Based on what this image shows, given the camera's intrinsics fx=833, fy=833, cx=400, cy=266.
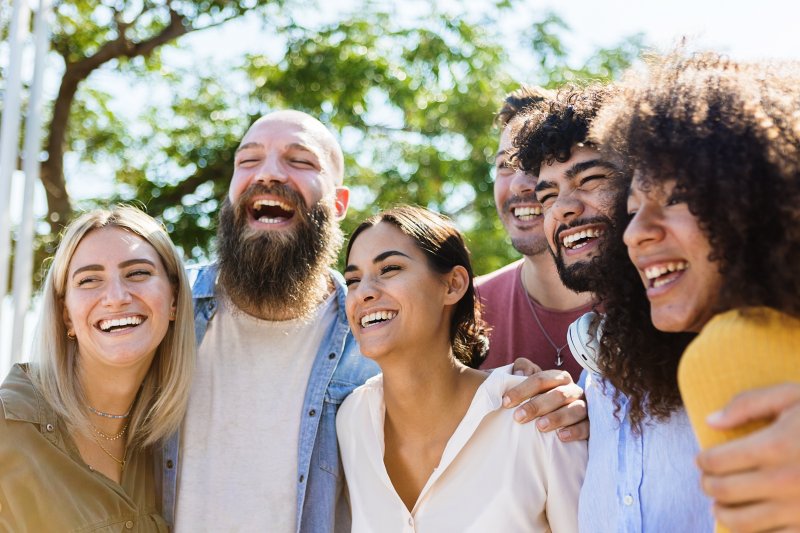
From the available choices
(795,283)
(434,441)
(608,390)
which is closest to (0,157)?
(434,441)

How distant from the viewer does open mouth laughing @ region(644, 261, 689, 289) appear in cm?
200

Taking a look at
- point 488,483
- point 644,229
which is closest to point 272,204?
point 488,483

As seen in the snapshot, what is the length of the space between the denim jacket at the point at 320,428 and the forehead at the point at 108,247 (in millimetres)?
631

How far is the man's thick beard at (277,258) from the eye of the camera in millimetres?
4145

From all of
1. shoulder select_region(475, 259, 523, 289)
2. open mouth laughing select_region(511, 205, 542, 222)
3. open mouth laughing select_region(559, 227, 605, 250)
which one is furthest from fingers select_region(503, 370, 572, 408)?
shoulder select_region(475, 259, 523, 289)

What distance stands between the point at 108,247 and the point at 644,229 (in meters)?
2.37

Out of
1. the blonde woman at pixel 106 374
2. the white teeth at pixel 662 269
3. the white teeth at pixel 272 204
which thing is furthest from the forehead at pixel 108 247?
the white teeth at pixel 662 269

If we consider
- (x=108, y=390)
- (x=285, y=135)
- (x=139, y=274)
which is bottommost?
(x=108, y=390)

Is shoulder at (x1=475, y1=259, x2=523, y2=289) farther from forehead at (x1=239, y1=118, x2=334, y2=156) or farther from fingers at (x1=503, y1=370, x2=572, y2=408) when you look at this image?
fingers at (x1=503, y1=370, x2=572, y2=408)

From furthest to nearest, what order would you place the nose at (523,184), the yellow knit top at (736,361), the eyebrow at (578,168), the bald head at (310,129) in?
the bald head at (310,129) < the nose at (523,184) < the eyebrow at (578,168) < the yellow knit top at (736,361)

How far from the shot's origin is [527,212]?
426 centimetres

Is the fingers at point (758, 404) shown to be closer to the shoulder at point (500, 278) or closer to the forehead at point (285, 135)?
the shoulder at point (500, 278)

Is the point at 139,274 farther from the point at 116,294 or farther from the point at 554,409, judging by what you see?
the point at 554,409

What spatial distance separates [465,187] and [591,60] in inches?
101
